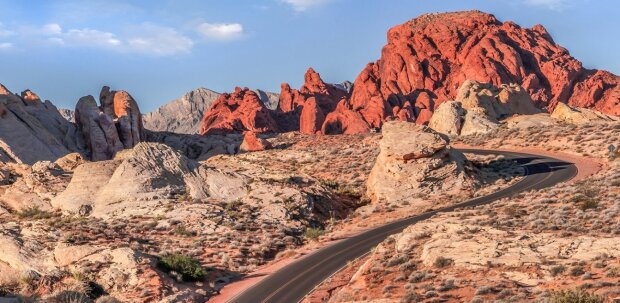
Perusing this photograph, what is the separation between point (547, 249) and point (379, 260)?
25.5 ft

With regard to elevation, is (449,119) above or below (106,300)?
above

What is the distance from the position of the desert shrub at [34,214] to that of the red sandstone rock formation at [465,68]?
4210 inches

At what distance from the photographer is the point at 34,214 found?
42312mm

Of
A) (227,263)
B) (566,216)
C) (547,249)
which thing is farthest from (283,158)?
(547,249)

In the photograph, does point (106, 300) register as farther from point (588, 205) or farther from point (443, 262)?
point (588, 205)

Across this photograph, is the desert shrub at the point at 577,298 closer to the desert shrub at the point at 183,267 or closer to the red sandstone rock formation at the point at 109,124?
the desert shrub at the point at 183,267

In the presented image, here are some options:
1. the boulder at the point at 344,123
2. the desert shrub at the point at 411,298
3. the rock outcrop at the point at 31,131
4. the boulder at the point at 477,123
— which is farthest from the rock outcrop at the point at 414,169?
the boulder at the point at 344,123

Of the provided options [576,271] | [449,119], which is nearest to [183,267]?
[576,271]

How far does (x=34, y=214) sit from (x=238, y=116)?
107505 millimetres

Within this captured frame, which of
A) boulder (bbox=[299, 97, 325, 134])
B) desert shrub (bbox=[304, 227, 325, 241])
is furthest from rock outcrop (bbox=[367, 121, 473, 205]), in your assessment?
boulder (bbox=[299, 97, 325, 134])

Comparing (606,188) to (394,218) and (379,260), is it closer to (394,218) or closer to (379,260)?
(394,218)

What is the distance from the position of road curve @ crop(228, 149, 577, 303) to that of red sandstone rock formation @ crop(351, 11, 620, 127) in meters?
93.6

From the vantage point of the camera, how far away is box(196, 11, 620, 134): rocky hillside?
14350 centimetres

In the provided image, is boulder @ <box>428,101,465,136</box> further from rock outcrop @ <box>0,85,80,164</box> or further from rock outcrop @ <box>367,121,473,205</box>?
rock outcrop @ <box>0,85,80,164</box>
